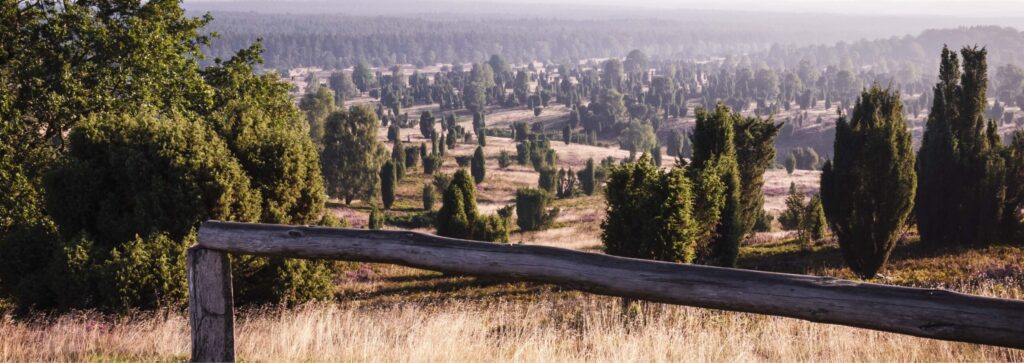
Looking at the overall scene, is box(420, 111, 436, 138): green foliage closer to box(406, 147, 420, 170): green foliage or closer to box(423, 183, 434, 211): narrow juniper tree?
box(406, 147, 420, 170): green foliage

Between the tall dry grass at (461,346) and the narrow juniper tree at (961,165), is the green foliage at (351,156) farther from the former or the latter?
the tall dry grass at (461,346)

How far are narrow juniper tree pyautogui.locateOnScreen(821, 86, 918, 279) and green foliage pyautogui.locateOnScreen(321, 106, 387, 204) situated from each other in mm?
46438

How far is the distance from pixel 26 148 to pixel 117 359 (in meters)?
15.2

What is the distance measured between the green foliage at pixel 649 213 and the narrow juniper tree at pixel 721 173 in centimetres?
451

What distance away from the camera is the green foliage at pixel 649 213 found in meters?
22.2

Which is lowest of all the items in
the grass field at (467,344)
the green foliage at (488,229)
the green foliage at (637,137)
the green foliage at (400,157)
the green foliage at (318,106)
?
the green foliage at (637,137)

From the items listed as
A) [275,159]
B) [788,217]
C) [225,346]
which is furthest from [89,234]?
[788,217]

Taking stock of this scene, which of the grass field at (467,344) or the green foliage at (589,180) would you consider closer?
the grass field at (467,344)

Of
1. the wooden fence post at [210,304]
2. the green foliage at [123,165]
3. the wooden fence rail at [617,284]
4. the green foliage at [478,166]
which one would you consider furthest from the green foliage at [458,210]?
the green foliage at [478,166]

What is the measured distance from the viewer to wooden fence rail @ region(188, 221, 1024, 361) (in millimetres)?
4309

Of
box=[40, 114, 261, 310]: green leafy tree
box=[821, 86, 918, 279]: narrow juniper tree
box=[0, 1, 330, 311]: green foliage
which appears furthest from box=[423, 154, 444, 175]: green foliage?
box=[40, 114, 261, 310]: green leafy tree

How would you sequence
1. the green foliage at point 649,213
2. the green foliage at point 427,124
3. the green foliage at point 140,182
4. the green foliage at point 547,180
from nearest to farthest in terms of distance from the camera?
1. the green foliage at point 140,182
2. the green foliage at point 649,213
3. the green foliage at point 547,180
4. the green foliage at point 427,124

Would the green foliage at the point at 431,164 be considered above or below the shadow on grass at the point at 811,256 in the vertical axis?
below

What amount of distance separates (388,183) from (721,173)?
44155 mm
